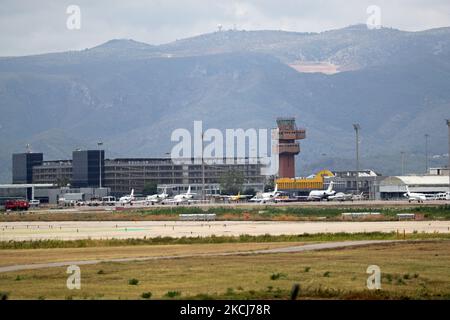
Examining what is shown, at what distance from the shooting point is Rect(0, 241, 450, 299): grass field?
45469 mm

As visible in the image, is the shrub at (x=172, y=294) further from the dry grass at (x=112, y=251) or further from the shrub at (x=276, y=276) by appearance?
the dry grass at (x=112, y=251)

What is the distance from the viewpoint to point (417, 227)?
9800cm

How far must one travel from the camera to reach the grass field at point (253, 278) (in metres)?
45.5

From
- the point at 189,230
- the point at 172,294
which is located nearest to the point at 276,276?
the point at 172,294

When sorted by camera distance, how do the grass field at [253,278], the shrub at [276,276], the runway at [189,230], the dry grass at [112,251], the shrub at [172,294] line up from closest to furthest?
the shrub at [172,294] < the grass field at [253,278] < the shrub at [276,276] < the dry grass at [112,251] < the runway at [189,230]

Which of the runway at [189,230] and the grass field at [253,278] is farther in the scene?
the runway at [189,230]

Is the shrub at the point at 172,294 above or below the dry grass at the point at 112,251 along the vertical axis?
below

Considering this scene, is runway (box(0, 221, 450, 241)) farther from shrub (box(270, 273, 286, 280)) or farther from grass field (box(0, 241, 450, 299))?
shrub (box(270, 273, 286, 280))

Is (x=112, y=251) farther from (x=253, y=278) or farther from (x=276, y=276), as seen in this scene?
(x=276, y=276)

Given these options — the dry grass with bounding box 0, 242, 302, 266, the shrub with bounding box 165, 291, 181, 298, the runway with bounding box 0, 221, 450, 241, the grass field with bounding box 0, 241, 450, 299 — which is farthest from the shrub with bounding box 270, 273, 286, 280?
the runway with bounding box 0, 221, 450, 241

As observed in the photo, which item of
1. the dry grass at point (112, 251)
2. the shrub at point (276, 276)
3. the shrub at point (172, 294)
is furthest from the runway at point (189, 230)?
the shrub at point (172, 294)

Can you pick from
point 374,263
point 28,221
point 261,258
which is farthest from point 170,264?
point 28,221
